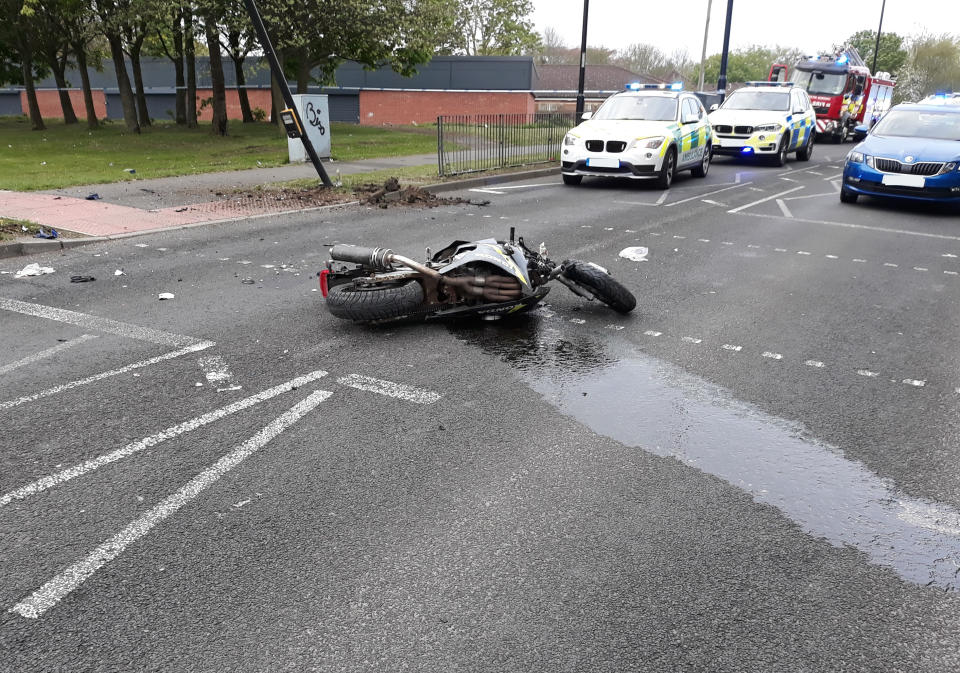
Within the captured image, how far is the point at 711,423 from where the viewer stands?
4508 millimetres

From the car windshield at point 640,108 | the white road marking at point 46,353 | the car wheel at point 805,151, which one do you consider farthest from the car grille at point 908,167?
the white road marking at point 46,353

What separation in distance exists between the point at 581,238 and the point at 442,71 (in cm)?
3892

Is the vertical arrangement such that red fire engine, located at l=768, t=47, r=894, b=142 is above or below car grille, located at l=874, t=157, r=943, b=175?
above

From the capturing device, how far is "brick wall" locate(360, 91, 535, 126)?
4575 cm

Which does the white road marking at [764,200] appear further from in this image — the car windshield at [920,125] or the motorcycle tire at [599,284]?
the motorcycle tire at [599,284]

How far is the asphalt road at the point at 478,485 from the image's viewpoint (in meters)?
2.73

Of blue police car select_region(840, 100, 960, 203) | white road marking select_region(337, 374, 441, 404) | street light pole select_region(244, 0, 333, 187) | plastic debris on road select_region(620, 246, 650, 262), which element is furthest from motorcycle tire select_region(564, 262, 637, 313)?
blue police car select_region(840, 100, 960, 203)

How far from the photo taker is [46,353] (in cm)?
543

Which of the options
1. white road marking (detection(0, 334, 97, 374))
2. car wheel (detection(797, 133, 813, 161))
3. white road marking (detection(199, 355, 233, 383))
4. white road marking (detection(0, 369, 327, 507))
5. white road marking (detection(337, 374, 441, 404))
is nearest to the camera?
white road marking (detection(0, 369, 327, 507))

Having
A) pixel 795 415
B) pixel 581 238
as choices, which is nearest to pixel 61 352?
pixel 795 415

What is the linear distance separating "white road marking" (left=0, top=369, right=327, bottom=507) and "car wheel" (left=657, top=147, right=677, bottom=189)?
39.0 feet

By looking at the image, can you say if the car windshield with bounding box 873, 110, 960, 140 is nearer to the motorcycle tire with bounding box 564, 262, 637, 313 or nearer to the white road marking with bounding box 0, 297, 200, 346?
the motorcycle tire with bounding box 564, 262, 637, 313

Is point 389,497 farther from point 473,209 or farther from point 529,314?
point 473,209

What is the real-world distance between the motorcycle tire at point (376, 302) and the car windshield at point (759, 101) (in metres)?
18.2
